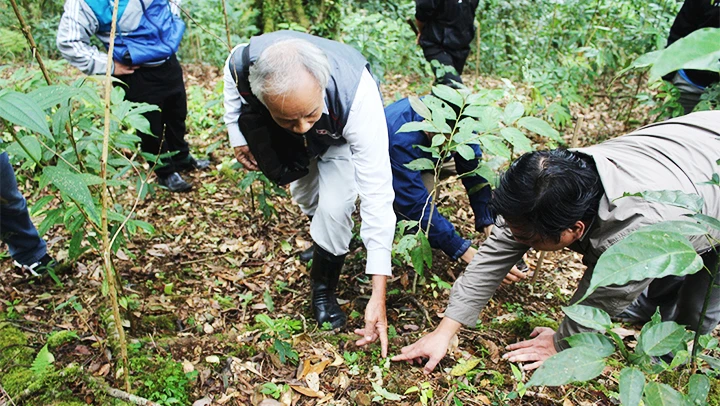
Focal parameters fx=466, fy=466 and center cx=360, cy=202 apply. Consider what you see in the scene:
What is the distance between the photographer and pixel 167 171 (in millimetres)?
3926

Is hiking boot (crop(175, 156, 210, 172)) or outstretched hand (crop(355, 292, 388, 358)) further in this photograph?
hiking boot (crop(175, 156, 210, 172))

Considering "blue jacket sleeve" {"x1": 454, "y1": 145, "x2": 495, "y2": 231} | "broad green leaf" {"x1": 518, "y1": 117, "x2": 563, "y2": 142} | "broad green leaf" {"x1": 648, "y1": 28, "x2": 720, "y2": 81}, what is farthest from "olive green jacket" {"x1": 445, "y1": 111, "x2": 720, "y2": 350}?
"broad green leaf" {"x1": 648, "y1": 28, "x2": 720, "y2": 81}

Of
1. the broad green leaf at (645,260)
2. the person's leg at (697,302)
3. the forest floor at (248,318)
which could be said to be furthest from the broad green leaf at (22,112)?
the person's leg at (697,302)

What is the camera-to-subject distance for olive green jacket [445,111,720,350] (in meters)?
1.70

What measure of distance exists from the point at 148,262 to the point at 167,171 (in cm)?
108

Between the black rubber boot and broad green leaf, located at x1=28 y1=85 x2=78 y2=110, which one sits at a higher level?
broad green leaf, located at x1=28 y1=85 x2=78 y2=110

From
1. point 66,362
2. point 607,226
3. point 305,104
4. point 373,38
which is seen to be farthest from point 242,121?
point 373,38

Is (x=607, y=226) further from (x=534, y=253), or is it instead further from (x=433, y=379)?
(x=534, y=253)

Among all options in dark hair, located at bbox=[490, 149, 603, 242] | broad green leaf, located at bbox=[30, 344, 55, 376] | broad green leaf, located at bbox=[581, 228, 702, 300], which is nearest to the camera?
broad green leaf, located at bbox=[581, 228, 702, 300]

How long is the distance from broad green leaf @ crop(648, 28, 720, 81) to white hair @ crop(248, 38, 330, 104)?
152 centimetres

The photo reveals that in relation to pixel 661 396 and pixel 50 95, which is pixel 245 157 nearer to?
pixel 50 95

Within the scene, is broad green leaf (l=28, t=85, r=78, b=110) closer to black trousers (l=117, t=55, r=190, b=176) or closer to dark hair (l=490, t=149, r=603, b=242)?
dark hair (l=490, t=149, r=603, b=242)

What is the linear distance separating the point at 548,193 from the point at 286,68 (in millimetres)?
1143

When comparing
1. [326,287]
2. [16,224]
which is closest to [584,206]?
[326,287]
